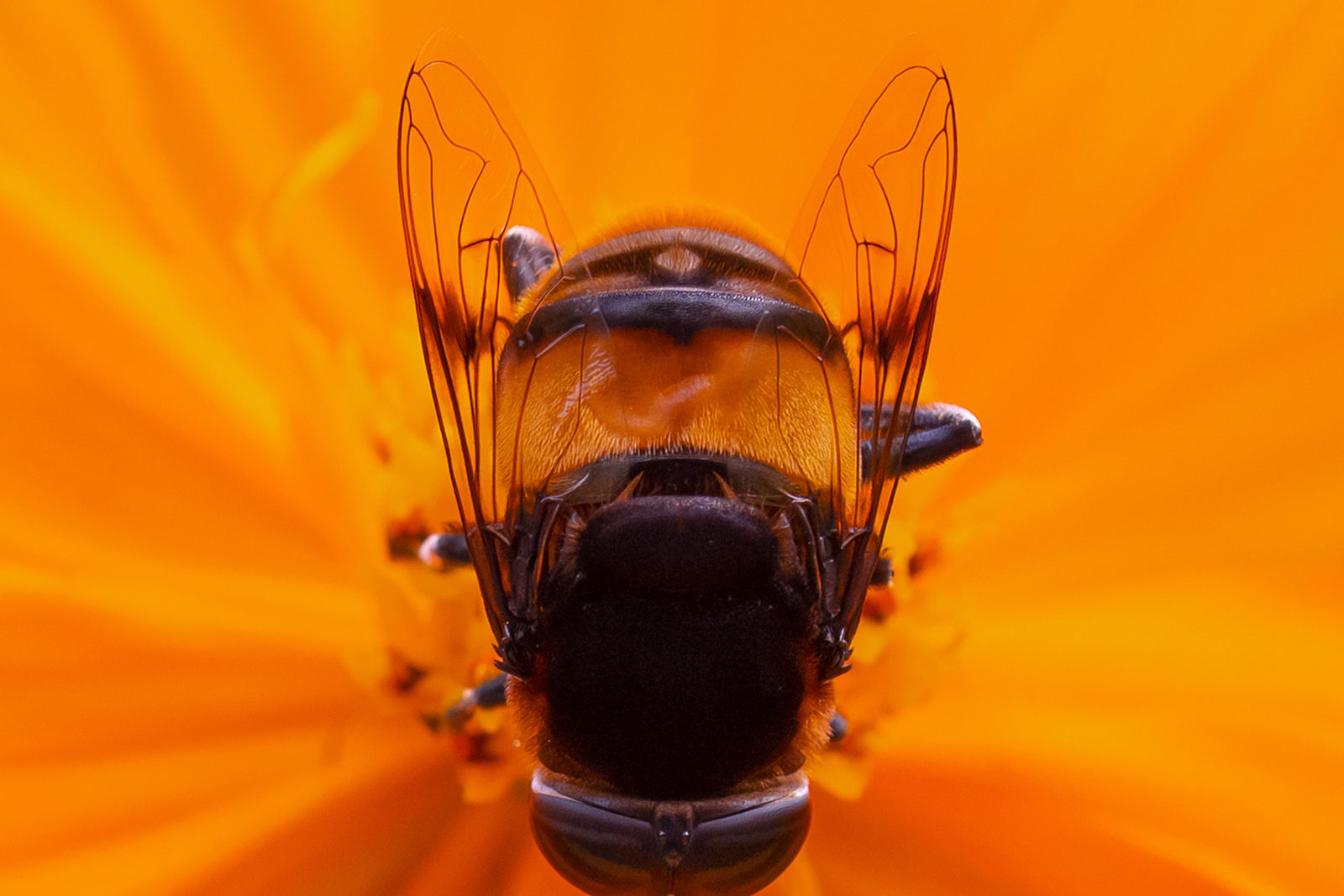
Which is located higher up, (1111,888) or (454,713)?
(454,713)

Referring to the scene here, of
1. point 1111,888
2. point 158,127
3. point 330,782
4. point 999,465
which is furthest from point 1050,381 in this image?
point 158,127

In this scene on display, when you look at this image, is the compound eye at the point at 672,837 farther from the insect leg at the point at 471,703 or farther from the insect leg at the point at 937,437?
the insect leg at the point at 937,437

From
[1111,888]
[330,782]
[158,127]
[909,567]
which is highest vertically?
[158,127]

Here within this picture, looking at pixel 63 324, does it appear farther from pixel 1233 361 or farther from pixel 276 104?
pixel 1233 361

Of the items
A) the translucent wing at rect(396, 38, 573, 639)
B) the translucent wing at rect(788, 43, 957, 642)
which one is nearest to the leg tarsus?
the translucent wing at rect(396, 38, 573, 639)

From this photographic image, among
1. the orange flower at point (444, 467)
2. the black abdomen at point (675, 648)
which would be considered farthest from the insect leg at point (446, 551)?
the black abdomen at point (675, 648)

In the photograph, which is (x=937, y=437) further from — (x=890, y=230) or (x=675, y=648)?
(x=675, y=648)

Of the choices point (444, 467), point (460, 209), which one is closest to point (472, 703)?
point (444, 467)
